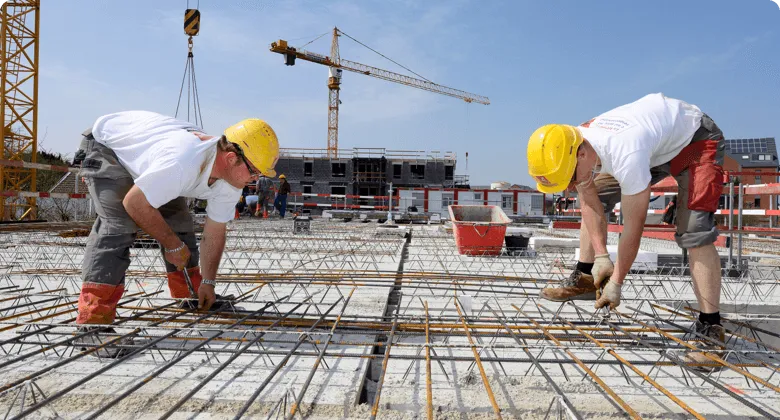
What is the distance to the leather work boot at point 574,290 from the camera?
8.89 feet

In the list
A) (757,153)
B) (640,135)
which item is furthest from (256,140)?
(757,153)

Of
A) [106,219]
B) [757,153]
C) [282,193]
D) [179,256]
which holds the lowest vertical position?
[179,256]

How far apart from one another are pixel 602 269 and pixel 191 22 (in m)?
11.7

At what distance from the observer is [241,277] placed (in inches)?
141

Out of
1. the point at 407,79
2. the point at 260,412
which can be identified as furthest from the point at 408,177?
the point at 260,412

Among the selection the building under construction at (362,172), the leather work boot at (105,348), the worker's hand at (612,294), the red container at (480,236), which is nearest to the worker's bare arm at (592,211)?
the worker's hand at (612,294)

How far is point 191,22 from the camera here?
36.3 ft

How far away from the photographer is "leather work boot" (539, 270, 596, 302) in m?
2.71

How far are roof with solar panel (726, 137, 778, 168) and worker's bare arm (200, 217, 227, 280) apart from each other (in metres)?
55.5

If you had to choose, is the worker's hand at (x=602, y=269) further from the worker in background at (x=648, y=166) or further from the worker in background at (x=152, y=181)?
the worker in background at (x=152, y=181)

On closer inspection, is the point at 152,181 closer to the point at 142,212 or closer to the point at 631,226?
the point at 142,212

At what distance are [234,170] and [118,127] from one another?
63 cm

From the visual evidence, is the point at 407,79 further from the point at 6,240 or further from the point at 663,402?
the point at 663,402

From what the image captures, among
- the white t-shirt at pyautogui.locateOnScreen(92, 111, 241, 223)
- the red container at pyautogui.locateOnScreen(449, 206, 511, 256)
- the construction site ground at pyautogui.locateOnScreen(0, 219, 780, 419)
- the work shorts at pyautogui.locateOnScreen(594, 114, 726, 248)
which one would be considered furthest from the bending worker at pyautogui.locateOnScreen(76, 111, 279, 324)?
the red container at pyautogui.locateOnScreen(449, 206, 511, 256)
